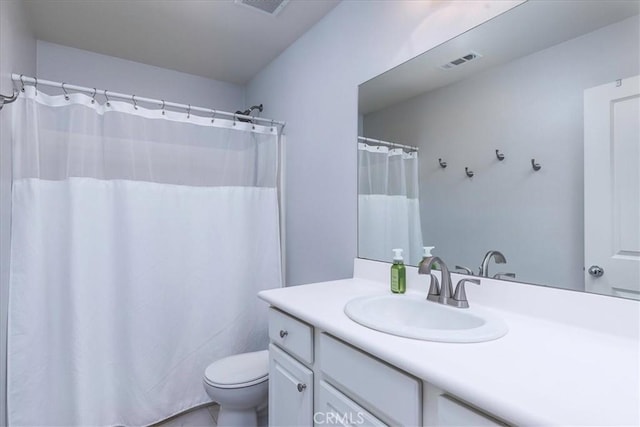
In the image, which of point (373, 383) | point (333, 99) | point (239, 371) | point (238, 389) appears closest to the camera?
point (373, 383)

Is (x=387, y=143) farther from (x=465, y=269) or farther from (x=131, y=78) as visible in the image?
(x=131, y=78)

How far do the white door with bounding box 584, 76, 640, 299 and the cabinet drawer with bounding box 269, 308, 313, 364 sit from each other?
85cm

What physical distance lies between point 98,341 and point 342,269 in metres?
1.32

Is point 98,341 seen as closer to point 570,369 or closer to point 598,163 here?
point 570,369

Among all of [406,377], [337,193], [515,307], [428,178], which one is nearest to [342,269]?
[337,193]

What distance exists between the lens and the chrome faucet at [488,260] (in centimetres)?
111

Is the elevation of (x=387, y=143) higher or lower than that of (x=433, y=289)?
higher

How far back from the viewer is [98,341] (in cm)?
165

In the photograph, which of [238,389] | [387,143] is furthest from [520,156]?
[238,389]

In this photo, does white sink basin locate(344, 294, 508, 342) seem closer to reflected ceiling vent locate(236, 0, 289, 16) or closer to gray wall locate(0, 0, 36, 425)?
gray wall locate(0, 0, 36, 425)

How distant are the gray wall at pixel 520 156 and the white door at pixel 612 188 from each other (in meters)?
0.02

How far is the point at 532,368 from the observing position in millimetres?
662

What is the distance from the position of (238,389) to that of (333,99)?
5.24 ft

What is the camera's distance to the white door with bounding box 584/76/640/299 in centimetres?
84
